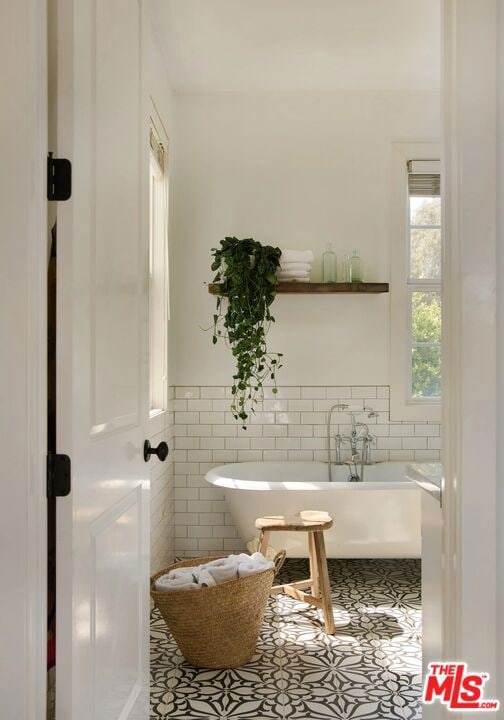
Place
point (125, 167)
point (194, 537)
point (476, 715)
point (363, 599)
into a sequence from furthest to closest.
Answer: point (194, 537) → point (363, 599) → point (125, 167) → point (476, 715)

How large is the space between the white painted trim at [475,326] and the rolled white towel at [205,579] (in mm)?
1321

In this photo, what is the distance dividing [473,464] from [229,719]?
1.46m

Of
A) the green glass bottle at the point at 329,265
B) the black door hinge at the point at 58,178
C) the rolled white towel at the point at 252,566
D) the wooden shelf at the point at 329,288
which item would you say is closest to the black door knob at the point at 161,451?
the black door hinge at the point at 58,178

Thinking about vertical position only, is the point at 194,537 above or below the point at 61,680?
below

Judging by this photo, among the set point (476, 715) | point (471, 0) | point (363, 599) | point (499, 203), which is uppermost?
point (471, 0)

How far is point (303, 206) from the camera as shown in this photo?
4457 millimetres

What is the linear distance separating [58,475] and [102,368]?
353mm

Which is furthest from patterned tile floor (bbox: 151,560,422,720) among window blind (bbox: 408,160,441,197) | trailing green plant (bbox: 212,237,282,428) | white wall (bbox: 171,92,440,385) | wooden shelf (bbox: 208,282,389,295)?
window blind (bbox: 408,160,441,197)

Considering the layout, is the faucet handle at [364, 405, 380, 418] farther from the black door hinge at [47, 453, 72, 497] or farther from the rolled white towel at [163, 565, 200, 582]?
the black door hinge at [47, 453, 72, 497]

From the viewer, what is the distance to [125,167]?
181 cm

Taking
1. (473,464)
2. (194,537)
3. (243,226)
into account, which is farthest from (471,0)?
(194,537)

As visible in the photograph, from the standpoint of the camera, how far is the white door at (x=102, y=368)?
4.37 ft

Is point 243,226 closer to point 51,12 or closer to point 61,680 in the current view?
point 51,12

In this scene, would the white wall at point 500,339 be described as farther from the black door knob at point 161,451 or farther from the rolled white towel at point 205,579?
the rolled white towel at point 205,579
